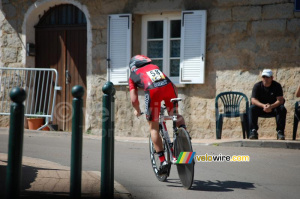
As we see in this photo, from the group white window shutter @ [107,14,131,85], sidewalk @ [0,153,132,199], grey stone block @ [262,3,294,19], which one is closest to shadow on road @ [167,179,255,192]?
sidewalk @ [0,153,132,199]

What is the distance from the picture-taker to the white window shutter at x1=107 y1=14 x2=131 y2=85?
1187 cm

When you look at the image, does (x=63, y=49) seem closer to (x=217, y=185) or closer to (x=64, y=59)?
(x=64, y=59)

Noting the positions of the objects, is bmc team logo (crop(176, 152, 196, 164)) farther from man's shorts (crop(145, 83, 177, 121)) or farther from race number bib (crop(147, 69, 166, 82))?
race number bib (crop(147, 69, 166, 82))

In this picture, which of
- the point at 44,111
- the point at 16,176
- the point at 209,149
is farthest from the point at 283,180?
the point at 44,111

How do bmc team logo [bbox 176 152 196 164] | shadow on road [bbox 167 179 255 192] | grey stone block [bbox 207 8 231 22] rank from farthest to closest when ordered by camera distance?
grey stone block [bbox 207 8 231 22] < shadow on road [bbox 167 179 255 192] < bmc team logo [bbox 176 152 196 164]

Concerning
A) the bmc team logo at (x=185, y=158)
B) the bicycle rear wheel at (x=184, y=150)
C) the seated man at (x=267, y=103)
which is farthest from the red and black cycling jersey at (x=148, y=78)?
the seated man at (x=267, y=103)

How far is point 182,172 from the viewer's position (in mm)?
5781

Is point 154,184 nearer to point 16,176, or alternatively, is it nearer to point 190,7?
point 16,176

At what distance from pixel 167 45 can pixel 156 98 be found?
6.08m

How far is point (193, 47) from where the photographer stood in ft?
37.2

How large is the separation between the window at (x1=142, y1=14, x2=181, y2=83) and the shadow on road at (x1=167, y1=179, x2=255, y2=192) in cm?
580

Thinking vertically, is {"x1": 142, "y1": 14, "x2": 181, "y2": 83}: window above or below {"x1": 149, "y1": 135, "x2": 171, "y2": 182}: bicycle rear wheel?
above

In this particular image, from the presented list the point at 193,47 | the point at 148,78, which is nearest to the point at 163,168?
the point at 148,78

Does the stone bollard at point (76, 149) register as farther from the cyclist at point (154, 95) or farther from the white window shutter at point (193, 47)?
the white window shutter at point (193, 47)
